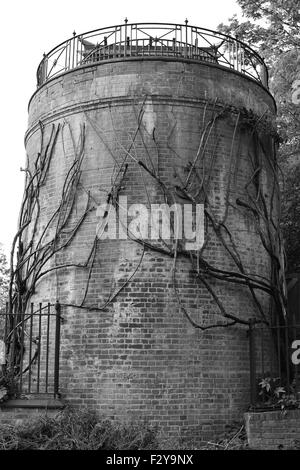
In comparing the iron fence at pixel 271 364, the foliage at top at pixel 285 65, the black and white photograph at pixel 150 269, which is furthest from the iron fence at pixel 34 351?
the foliage at top at pixel 285 65

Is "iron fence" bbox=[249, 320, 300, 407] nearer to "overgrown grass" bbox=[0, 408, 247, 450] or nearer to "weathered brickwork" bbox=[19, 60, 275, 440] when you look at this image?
"weathered brickwork" bbox=[19, 60, 275, 440]

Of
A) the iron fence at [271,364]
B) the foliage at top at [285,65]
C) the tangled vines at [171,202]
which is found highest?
the foliage at top at [285,65]

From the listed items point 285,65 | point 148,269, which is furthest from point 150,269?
point 285,65

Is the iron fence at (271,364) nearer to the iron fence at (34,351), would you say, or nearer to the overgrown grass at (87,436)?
the overgrown grass at (87,436)

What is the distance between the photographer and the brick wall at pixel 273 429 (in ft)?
27.8

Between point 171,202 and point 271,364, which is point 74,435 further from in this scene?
point 171,202

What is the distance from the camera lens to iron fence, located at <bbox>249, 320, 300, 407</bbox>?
9.12 meters

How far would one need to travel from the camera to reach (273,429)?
8.55 meters

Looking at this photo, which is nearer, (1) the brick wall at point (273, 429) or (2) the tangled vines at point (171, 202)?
(1) the brick wall at point (273, 429)

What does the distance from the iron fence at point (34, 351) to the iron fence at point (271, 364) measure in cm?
334

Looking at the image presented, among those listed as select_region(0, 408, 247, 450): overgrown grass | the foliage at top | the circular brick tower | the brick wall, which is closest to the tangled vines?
the circular brick tower

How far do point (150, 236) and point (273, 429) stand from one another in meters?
3.70

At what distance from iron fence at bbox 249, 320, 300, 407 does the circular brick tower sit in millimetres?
253

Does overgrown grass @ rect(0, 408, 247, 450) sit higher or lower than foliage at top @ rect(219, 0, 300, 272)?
lower
